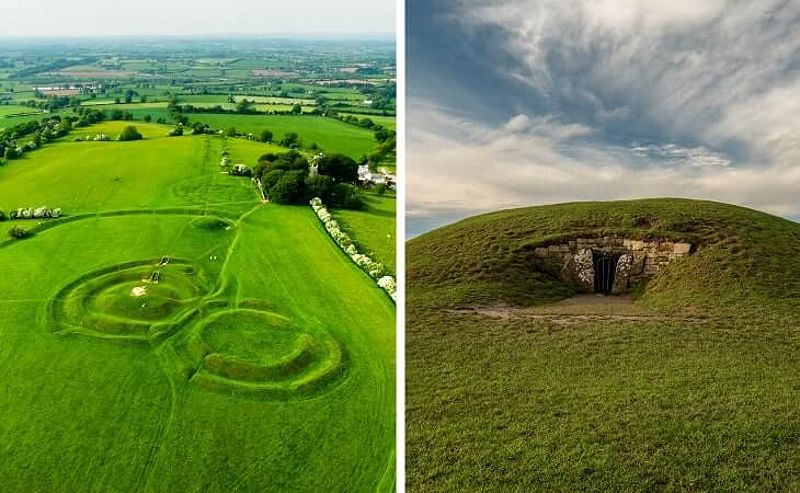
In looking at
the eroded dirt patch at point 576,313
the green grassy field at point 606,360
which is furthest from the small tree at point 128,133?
the eroded dirt patch at point 576,313

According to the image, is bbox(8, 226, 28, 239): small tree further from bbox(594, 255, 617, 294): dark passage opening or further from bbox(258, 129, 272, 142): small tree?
bbox(594, 255, 617, 294): dark passage opening

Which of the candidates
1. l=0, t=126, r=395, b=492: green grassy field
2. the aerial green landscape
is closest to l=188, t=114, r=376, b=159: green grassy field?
the aerial green landscape

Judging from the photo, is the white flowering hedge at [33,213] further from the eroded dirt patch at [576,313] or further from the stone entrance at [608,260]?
the stone entrance at [608,260]

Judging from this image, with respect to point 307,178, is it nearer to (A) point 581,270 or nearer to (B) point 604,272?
(A) point 581,270

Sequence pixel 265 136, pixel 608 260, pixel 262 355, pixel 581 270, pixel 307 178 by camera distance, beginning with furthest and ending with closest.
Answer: pixel 608 260 < pixel 581 270 < pixel 265 136 < pixel 307 178 < pixel 262 355

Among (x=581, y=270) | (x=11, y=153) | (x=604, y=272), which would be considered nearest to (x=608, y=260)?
(x=604, y=272)

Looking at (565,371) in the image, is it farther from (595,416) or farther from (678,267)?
(678,267)
